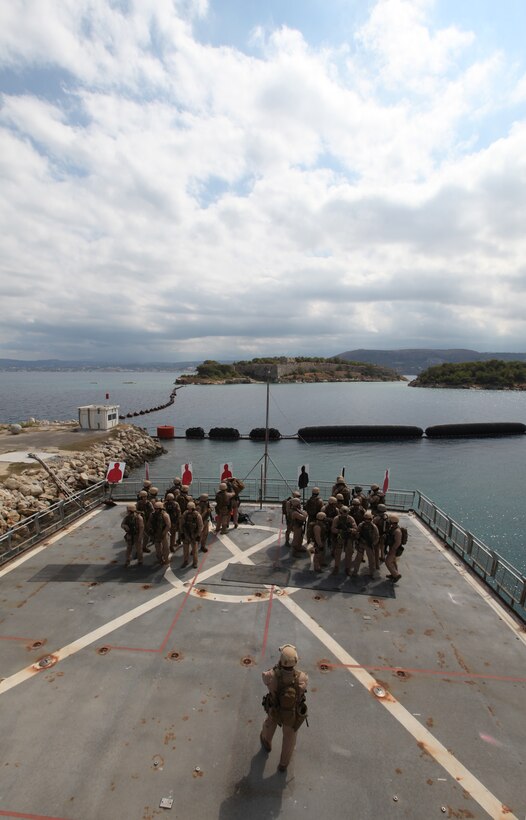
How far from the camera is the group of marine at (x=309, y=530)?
9836 mm

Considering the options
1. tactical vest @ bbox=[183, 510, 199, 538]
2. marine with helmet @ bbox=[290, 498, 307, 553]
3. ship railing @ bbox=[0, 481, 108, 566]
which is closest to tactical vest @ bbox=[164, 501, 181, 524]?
tactical vest @ bbox=[183, 510, 199, 538]

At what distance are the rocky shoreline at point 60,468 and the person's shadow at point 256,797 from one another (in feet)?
62.5

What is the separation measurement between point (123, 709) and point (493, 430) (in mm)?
72183

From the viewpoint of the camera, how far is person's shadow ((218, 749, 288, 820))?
15.1 feet

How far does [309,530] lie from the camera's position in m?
11.1

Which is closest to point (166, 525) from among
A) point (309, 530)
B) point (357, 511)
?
point (309, 530)

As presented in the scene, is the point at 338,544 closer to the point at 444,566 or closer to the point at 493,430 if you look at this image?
the point at 444,566

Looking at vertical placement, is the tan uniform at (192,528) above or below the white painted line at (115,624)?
above

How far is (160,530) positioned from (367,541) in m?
5.65

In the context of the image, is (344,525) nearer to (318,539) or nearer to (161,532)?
(318,539)

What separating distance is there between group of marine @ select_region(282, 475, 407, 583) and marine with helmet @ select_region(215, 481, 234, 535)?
2268 mm

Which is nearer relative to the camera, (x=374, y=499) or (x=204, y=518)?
(x=204, y=518)

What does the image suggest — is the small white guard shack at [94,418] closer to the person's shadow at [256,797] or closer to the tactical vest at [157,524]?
the tactical vest at [157,524]

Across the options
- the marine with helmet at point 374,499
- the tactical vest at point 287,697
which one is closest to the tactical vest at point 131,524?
the tactical vest at point 287,697
